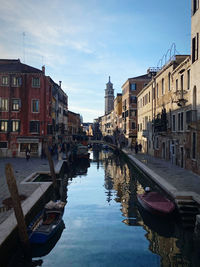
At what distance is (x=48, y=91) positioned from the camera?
111ft

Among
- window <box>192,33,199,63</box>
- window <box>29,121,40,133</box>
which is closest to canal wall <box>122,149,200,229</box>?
window <box>192,33,199,63</box>

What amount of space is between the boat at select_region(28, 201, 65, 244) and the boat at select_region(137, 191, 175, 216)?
467cm

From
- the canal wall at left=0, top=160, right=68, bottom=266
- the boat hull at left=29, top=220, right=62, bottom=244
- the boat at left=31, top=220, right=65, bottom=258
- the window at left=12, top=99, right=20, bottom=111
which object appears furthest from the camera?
the window at left=12, top=99, right=20, bottom=111

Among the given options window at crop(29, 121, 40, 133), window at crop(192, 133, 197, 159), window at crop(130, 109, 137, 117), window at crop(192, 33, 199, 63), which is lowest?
window at crop(192, 133, 197, 159)

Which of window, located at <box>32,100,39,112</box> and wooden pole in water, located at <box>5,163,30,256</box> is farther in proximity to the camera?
window, located at <box>32,100,39,112</box>

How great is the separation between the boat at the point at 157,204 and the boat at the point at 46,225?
4.67 m

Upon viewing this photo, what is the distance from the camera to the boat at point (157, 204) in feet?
39.4

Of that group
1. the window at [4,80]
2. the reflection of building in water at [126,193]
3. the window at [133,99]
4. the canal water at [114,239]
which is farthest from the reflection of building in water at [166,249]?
the window at [133,99]

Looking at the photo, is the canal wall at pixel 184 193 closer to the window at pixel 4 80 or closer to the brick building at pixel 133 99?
the window at pixel 4 80

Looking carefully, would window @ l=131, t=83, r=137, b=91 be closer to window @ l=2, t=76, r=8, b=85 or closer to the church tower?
window @ l=2, t=76, r=8, b=85

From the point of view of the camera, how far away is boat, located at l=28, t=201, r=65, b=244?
9.38 meters

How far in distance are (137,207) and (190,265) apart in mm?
6386

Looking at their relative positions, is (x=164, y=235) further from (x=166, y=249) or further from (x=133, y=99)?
(x=133, y=99)

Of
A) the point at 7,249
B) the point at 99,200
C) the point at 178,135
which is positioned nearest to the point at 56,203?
the point at 7,249
